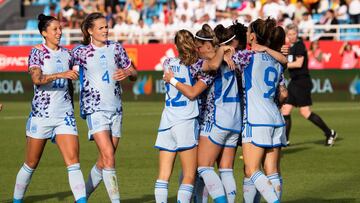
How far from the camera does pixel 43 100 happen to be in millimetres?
11391

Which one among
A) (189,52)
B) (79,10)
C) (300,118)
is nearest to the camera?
(189,52)

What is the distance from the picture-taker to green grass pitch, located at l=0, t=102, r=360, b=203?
43.4ft

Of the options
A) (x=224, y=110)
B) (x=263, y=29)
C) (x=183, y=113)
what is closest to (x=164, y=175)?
(x=183, y=113)

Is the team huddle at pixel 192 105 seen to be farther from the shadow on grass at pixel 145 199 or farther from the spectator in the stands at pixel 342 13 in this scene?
the spectator in the stands at pixel 342 13

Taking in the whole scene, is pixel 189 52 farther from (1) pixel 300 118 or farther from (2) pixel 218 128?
(1) pixel 300 118

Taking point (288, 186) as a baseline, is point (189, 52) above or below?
above

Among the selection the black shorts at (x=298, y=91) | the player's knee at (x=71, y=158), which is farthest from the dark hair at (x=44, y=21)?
the black shorts at (x=298, y=91)

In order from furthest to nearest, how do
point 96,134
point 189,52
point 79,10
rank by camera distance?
point 79,10 → point 96,134 → point 189,52

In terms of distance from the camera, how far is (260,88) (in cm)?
1038

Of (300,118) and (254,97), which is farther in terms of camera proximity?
(300,118)

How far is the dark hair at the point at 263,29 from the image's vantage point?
1027 cm

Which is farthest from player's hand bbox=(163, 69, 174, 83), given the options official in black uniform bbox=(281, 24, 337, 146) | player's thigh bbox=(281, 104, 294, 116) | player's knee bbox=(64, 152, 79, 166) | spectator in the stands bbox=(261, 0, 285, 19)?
spectator in the stands bbox=(261, 0, 285, 19)

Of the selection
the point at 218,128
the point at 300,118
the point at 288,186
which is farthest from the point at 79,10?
the point at 218,128

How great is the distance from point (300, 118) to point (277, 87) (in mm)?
15485
